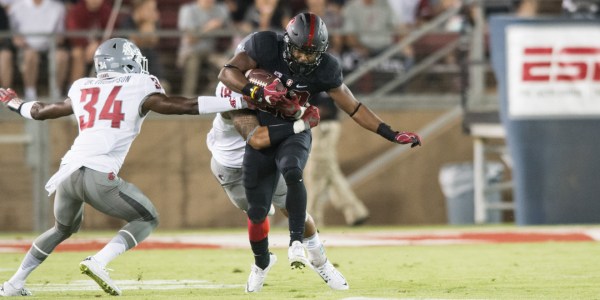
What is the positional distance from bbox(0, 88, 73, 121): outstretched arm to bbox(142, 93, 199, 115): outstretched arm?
490mm

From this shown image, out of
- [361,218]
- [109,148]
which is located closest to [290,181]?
[109,148]

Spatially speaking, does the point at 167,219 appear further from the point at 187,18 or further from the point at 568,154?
the point at 568,154

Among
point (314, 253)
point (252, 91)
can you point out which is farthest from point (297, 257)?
point (252, 91)

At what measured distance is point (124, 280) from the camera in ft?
25.5

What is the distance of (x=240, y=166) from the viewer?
771 cm

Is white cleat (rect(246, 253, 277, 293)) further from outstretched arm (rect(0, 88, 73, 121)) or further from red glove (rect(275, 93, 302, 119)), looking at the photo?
outstretched arm (rect(0, 88, 73, 121))

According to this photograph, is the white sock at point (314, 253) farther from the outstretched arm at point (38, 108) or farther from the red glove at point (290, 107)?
the outstretched arm at point (38, 108)

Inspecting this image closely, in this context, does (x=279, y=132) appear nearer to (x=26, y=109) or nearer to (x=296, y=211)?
(x=296, y=211)

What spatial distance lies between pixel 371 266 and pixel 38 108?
2708mm

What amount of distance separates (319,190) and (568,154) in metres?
2.73

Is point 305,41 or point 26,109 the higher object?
point 305,41

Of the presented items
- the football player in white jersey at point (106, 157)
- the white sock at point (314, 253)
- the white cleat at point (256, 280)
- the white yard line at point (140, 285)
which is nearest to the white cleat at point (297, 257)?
the white sock at point (314, 253)

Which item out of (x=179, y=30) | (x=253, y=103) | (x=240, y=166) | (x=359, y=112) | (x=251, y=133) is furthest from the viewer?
(x=179, y=30)

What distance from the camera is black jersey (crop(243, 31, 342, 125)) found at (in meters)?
7.01
